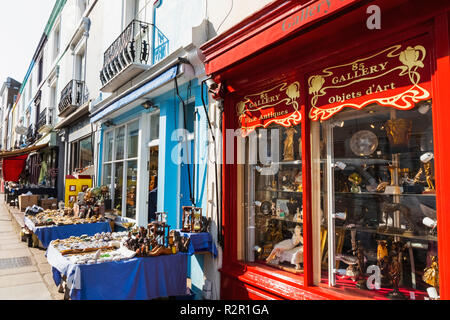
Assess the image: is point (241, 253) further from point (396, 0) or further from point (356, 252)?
point (396, 0)

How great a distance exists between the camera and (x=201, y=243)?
422 centimetres

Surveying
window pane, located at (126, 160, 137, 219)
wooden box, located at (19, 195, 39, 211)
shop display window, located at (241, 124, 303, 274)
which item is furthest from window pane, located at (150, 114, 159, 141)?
wooden box, located at (19, 195, 39, 211)

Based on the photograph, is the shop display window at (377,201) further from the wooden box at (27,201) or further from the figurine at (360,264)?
the wooden box at (27,201)

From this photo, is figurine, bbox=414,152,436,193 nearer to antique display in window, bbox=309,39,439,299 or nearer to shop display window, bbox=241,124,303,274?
antique display in window, bbox=309,39,439,299

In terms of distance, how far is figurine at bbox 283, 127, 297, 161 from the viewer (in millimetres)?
3781

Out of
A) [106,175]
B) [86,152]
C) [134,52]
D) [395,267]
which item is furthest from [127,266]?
[86,152]

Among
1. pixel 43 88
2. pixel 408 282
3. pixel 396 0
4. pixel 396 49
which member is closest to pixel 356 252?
pixel 408 282

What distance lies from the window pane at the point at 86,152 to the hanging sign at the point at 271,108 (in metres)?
7.51

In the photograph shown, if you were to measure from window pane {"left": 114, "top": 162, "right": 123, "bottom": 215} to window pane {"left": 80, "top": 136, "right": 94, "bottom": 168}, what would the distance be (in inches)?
95.1

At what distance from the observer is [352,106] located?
2947 mm

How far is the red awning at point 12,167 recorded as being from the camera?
15.5 meters

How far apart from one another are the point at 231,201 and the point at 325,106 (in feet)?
6.16

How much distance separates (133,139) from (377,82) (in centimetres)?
596

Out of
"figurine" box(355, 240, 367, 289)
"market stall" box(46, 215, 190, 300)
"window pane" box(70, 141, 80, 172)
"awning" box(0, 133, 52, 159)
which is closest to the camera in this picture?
"figurine" box(355, 240, 367, 289)
